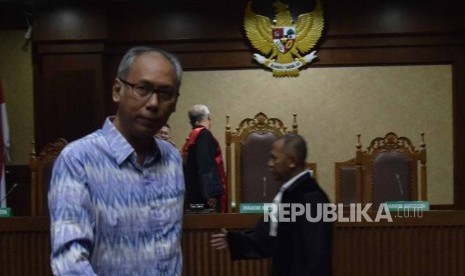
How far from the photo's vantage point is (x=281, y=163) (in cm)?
288

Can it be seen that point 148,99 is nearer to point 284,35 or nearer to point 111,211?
point 111,211

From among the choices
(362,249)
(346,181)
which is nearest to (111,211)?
(362,249)

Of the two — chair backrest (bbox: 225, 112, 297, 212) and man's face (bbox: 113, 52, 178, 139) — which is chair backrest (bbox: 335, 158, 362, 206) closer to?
chair backrest (bbox: 225, 112, 297, 212)

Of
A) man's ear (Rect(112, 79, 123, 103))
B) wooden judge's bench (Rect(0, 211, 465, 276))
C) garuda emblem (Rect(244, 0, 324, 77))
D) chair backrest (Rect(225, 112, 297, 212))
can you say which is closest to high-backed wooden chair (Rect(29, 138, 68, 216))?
wooden judge's bench (Rect(0, 211, 465, 276))

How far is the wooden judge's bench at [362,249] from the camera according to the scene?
160 inches

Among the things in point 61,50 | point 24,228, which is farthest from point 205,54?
point 24,228

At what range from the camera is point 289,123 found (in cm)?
717

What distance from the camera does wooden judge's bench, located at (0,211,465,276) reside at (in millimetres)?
4074

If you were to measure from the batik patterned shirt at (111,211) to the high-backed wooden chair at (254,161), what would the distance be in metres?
3.43

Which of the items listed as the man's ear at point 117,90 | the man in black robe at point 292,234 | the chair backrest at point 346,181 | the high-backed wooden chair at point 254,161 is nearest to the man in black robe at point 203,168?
the high-backed wooden chair at point 254,161

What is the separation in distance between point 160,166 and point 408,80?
5.94 meters

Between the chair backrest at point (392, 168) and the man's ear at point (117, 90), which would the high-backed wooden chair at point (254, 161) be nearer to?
the chair backrest at point (392, 168)

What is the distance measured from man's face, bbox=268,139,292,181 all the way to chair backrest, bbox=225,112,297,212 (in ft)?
6.32

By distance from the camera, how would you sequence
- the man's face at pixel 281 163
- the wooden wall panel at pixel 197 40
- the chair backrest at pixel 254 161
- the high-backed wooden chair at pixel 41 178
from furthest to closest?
the wooden wall panel at pixel 197 40 → the chair backrest at pixel 254 161 → the high-backed wooden chair at pixel 41 178 → the man's face at pixel 281 163
